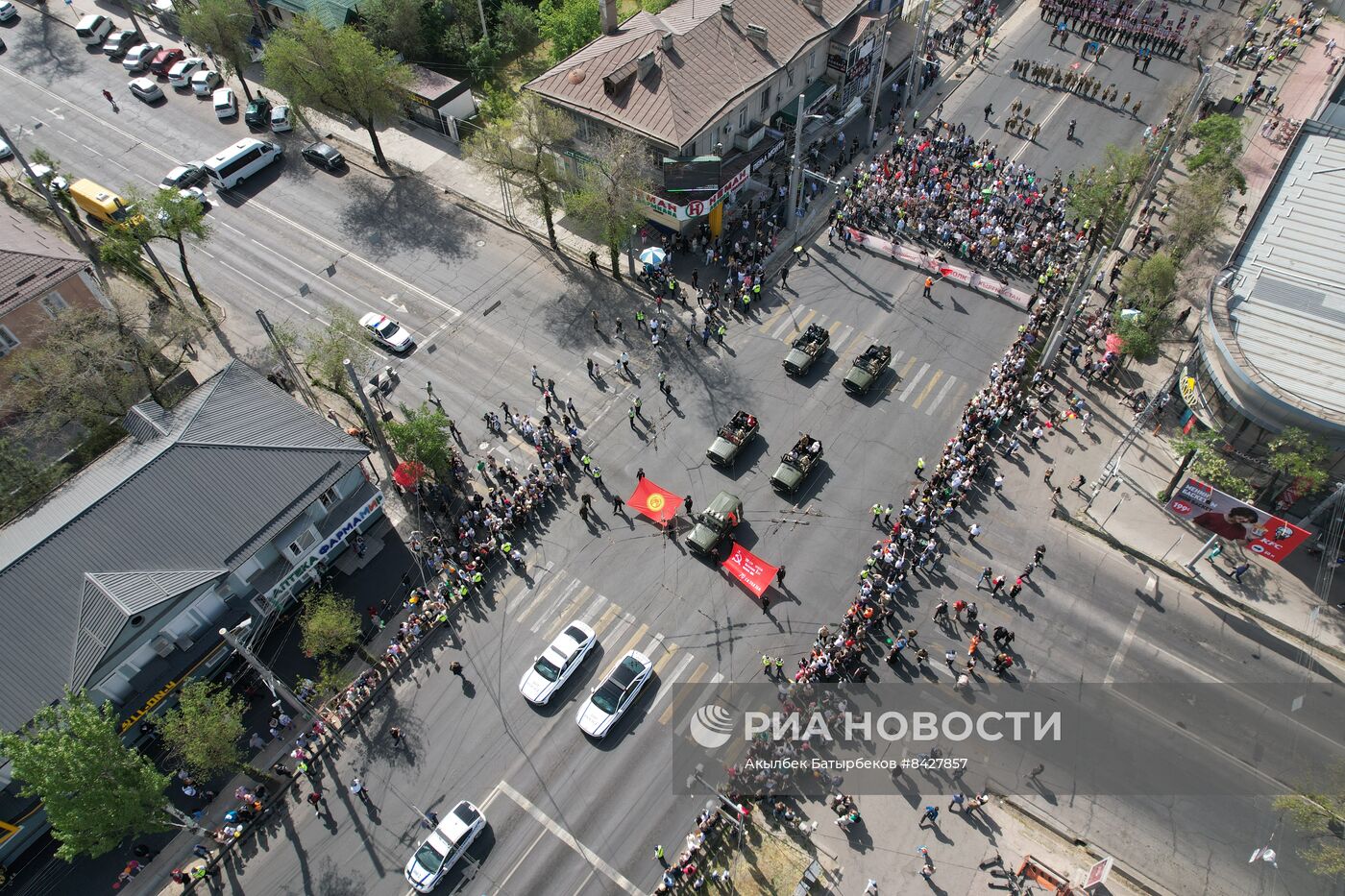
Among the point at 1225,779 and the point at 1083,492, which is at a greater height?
the point at 1083,492

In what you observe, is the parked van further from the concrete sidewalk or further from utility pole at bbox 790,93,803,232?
the concrete sidewalk

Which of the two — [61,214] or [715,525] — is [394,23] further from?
[715,525]

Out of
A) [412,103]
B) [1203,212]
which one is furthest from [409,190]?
[1203,212]

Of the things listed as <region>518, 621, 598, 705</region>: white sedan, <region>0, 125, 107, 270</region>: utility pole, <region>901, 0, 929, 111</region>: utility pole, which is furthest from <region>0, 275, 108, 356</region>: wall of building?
<region>901, 0, 929, 111</region>: utility pole

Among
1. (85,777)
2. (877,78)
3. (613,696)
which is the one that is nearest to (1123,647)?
(613,696)

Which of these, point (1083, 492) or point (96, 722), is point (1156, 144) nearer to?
point (1083, 492)
